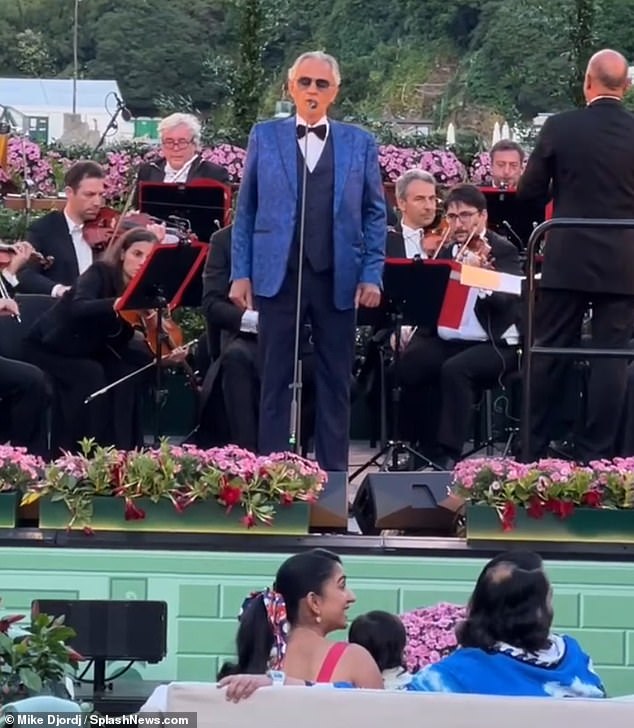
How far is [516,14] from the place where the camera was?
50.3 m

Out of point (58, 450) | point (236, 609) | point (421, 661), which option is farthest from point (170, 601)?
point (58, 450)

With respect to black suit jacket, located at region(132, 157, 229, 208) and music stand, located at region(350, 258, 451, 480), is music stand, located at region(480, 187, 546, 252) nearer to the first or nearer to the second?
music stand, located at region(350, 258, 451, 480)

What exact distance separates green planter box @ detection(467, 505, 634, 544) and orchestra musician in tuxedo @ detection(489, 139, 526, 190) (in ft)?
11.8

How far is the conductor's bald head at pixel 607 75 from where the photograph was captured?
703 cm

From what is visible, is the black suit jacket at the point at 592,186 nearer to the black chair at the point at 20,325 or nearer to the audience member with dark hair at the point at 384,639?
the audience member with dark hair at the point at 384,639

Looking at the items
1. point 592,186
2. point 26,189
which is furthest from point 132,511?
point 26,189

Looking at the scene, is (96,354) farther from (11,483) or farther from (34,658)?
(34,658)

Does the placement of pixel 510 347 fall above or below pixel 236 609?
above

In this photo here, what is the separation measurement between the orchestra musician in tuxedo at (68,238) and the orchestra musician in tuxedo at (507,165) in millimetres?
2268

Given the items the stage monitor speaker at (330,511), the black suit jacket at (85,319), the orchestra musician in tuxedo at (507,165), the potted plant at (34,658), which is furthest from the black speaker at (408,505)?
the orchestra musician in tuxedo at (507,165)

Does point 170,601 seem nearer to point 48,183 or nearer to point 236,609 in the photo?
point 236,609

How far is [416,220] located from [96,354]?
1567 millimetres

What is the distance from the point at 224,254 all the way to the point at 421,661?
3.14 metres

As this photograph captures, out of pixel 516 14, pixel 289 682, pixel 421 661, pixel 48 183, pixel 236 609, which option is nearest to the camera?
pixel 289 682
